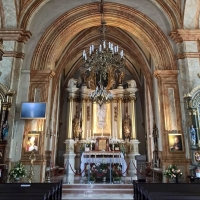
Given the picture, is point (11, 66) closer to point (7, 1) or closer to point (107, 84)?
point (7, 1)

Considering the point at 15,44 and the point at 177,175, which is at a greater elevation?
the point at 15,44

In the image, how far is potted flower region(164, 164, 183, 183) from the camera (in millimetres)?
6965

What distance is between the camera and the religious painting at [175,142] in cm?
766

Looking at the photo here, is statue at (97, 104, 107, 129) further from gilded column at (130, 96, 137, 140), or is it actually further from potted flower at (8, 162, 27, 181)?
potted flower at (8, 162, 27, 181)

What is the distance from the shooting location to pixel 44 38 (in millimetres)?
9047

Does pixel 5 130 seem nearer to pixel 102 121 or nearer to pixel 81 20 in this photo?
pixel 81 20

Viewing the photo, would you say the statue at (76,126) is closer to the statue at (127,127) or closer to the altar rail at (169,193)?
the statue at (127,127)

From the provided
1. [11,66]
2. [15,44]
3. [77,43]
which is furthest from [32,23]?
[77,43]

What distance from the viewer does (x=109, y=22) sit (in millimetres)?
10133

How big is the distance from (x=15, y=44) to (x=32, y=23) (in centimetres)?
168

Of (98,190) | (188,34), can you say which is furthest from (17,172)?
(188,34)

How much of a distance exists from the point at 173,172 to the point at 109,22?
25.4ft

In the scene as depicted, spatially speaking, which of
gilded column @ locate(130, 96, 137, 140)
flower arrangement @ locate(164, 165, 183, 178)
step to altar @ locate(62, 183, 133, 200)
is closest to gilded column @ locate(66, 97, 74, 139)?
gilded column @ locate(130, 96, 137, 140)

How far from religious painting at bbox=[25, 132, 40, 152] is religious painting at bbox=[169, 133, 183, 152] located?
5.36m
